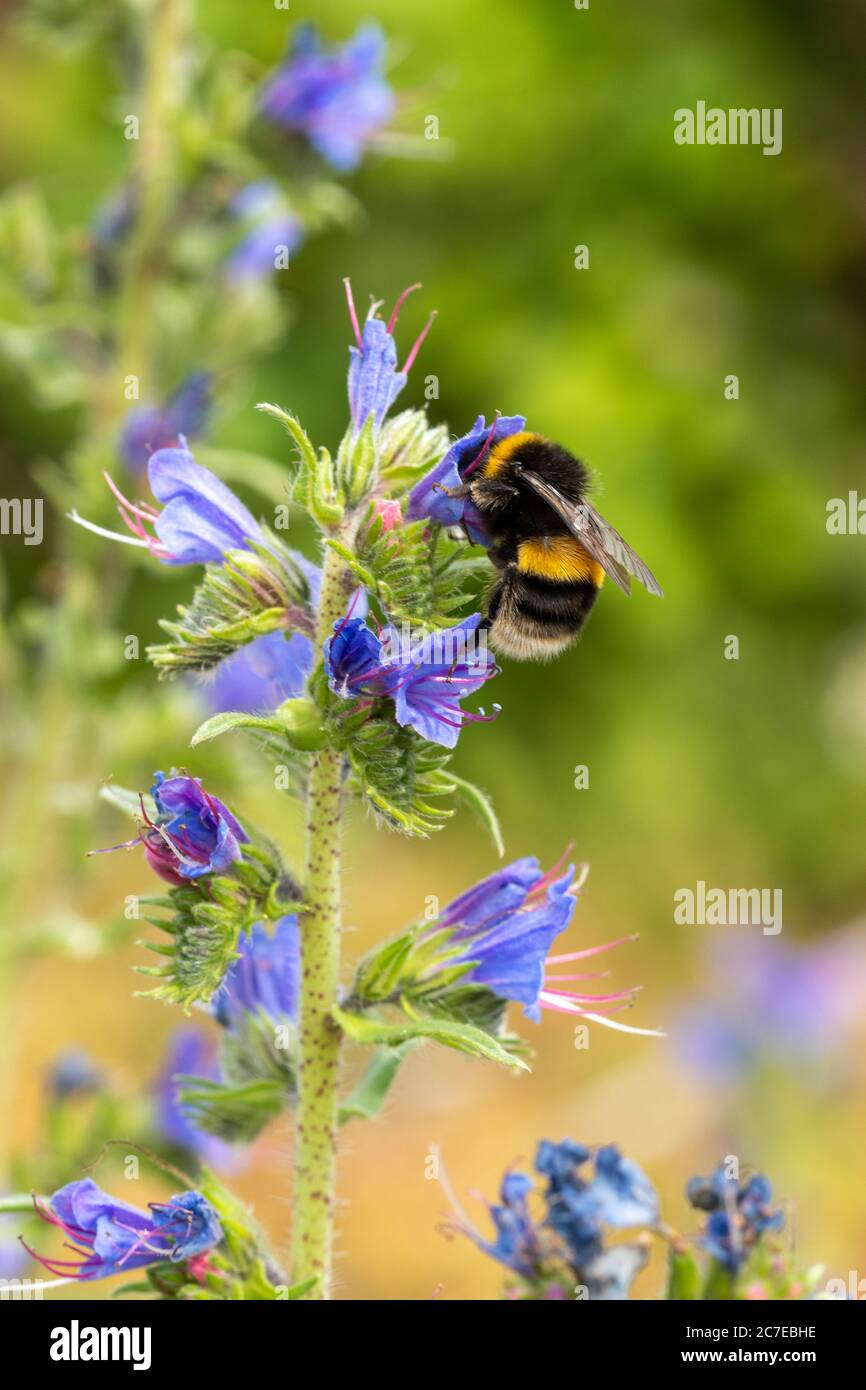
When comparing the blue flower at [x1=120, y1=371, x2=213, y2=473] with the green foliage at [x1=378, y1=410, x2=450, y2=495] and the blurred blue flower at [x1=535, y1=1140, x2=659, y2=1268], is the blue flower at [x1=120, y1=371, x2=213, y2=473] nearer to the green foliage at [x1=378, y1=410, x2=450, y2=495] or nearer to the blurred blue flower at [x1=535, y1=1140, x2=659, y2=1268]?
the green foliage at [x1=378, y1=410, x2=450, y2=495]

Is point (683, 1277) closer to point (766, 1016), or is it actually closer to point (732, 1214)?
point (732, 1214)

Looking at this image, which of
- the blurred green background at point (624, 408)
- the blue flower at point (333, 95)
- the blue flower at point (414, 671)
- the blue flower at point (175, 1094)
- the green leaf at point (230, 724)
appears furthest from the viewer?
the blurred green background at point (624, 408)

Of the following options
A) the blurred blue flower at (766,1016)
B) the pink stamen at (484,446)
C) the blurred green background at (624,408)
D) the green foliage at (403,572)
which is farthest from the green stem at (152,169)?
the blurred green background at (624,408)

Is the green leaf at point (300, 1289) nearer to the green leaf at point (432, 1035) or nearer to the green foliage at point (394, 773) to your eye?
the green leaf at point (432, 1035)

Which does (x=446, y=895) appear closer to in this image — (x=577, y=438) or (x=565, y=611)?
(x=577, y=438)

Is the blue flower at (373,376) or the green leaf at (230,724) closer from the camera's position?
the green leaf at (230,724)

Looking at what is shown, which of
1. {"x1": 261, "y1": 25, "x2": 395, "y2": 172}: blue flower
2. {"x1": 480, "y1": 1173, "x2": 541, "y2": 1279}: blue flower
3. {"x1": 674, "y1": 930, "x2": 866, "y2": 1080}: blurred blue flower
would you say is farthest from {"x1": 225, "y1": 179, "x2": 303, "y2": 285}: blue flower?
{"x1": 674, "y1": 930, "x2": 866, "y2": 1080}: blurred blue flower

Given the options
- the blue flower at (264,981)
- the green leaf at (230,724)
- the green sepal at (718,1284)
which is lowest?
the green sepal at (718,1284)
